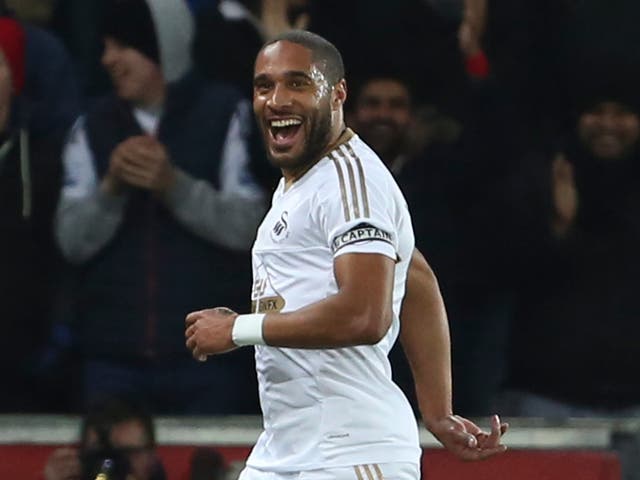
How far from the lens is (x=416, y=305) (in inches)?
190

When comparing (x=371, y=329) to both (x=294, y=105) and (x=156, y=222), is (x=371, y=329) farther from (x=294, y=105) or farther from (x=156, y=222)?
(x=156, y=222)

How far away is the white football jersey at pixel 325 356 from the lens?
442 cm

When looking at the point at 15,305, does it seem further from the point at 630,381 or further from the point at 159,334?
the point at 630,381

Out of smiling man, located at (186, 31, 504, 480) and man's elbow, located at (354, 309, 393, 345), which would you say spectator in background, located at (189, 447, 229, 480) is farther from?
man's elbow, located at (354, 309, 393, 345)

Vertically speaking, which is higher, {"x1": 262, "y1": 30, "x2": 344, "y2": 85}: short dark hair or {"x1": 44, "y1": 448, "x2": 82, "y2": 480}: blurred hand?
{"x1": 262, "y1": 30, "x2": 344, "y2": 85}: short dark hair

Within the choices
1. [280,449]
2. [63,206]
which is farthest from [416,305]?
[63,206]

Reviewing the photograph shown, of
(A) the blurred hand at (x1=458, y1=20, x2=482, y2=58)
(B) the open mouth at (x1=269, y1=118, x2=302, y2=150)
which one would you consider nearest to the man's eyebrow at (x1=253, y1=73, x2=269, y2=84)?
(B) the open mouth at (x1=269, y1=118, x2=302, y2=150)

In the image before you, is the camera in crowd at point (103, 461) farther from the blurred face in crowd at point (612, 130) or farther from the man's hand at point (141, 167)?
the blurred face in crowd at point (612, 130)

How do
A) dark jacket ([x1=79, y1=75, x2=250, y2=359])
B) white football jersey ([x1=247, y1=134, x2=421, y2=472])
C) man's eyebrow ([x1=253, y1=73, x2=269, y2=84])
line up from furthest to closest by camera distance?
dark jacket ([x1=79, y1=75, x2=250, y2=359]) < man's eyebrow ([x1=253, y1=73, x2=269, y2=84]) < white football jersey ([x1=247, y1=134, x2=421, y2=472])

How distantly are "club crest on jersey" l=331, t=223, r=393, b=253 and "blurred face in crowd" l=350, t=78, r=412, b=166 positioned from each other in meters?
2.88

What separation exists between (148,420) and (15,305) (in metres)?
0.83

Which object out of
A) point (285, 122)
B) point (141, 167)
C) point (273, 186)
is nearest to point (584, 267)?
point (273, 186)

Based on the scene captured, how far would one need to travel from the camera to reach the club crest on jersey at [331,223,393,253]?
14.0 ft

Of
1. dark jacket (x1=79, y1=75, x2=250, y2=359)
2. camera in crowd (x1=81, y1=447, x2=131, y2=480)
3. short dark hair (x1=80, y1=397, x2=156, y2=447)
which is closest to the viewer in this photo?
camera in crowd (x1=81, y1=447, x2=131, y2=480)
